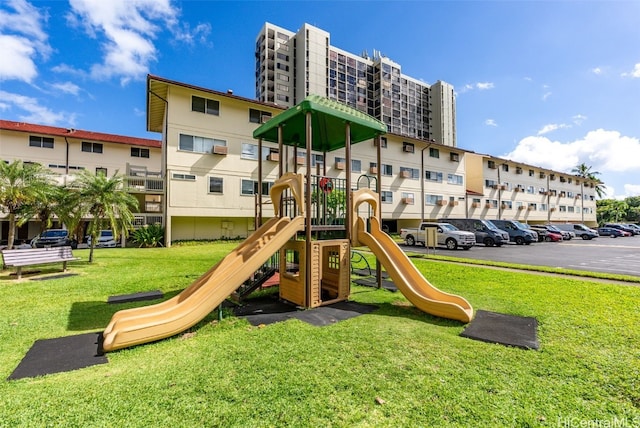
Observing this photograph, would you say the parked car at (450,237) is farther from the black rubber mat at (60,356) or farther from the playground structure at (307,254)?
the black rubber mat at (60,356)

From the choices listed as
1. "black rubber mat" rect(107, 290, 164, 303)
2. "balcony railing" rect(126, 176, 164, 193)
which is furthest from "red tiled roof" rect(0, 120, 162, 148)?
"black rubber mat" rect(107, 290, 164, 303)

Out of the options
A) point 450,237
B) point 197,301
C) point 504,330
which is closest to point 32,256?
point 197,301

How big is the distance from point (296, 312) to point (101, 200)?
10.2 metres

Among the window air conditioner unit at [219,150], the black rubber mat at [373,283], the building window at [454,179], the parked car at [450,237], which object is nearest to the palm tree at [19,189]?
the window air conditioner unit at [219,150]

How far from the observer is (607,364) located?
3.64 meters

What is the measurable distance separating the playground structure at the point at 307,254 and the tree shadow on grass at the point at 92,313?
883mm

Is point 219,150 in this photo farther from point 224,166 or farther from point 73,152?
point 73,152

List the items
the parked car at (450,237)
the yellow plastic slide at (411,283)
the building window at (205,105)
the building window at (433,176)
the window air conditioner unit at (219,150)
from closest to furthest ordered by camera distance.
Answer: the yellow plastic slide at (411,283) → the parked car at (450,237) → the building window at (205,105) → the window air conditioner unit at (219,150) → the building window at (433,176)

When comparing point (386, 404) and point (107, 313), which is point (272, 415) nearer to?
point (386, 404)

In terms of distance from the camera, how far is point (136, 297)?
7.05 m

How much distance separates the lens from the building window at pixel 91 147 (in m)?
28.6

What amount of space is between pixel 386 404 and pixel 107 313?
5.89m

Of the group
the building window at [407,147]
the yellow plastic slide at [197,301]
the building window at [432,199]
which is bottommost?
the yellow plastic slide at [197,301]

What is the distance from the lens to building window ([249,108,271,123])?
2355 cm
